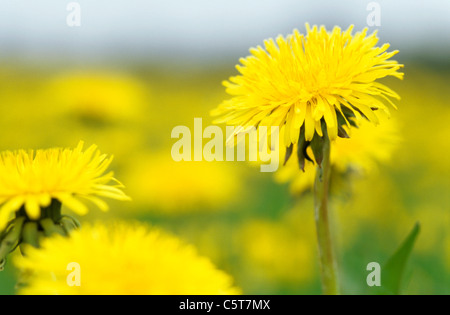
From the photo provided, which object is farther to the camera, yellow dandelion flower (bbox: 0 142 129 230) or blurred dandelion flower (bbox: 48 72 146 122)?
blurred dandelion flower (bbox: 48 72 146 122)

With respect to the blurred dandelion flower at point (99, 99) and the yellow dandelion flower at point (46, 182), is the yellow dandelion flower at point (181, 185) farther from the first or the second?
the yellow dandelion flower at point (46, 182)

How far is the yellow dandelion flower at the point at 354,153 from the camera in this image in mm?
3000

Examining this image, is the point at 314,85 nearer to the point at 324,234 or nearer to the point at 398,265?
the point at 324,234

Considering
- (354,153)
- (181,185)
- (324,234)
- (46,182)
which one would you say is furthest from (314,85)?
(181,185)

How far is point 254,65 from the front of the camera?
203cm

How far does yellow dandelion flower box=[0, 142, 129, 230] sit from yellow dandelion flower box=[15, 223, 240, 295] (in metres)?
0.16

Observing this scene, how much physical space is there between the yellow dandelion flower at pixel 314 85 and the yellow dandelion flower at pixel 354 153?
100 cm

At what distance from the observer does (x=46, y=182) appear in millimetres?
1498

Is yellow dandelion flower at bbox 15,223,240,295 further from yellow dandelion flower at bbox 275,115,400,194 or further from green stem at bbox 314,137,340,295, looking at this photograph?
yellow dandelion flower at bbox 275,115,400,194

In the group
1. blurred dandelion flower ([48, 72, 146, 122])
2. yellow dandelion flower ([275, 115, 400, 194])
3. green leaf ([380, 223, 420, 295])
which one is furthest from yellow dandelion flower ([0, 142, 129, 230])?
blurred dandelion flower ([48, 72, 146, 122])

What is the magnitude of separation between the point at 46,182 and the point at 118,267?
37cm

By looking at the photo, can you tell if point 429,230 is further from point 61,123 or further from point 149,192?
point 61,123

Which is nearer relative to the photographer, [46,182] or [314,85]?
[46,182]

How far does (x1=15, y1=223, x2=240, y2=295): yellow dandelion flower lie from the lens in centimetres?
121
